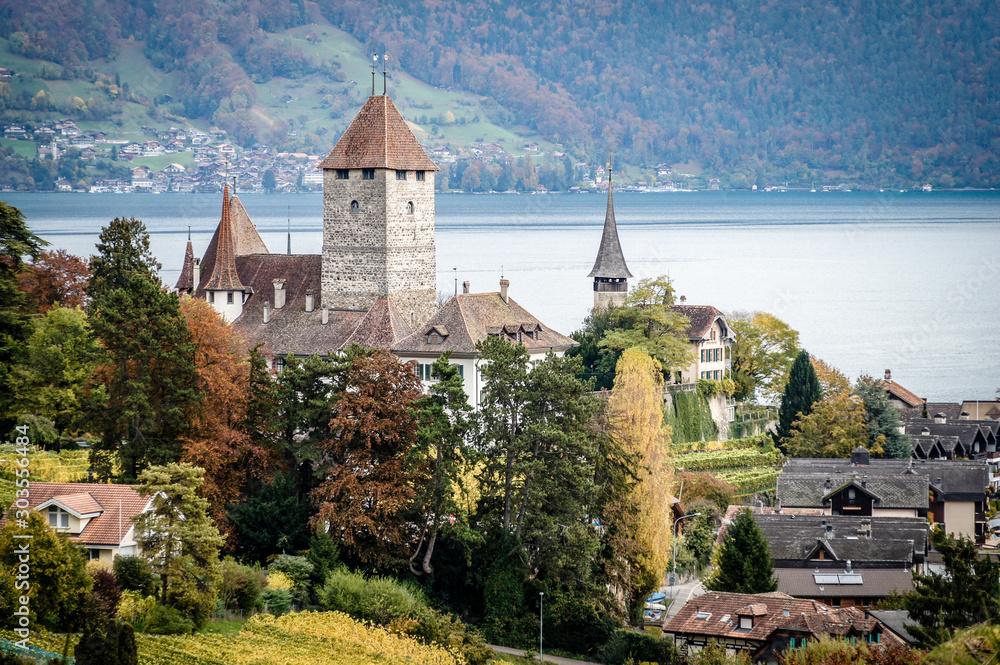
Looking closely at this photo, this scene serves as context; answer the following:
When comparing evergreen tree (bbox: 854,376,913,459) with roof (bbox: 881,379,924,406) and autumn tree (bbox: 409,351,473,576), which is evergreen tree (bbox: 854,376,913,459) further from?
autumn tree (bbox: 409,351,473,576)

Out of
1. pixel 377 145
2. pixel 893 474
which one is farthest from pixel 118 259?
pixel 893 474

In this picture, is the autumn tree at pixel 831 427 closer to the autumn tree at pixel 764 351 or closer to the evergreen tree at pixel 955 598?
the autumn tree at pixel 764 351

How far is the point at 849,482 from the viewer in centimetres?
5759

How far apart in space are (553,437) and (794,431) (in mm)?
29911

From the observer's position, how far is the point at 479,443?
44.3 metres

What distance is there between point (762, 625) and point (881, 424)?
31.1 m

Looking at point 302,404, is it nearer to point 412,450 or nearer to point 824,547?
point 412,450

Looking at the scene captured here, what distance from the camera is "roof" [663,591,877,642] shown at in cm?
4031

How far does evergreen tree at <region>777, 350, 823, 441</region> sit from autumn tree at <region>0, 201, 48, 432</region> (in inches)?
1524

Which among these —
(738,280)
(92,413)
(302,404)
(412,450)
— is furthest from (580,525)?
(738,280)

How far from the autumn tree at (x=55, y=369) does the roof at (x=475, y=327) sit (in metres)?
14.2

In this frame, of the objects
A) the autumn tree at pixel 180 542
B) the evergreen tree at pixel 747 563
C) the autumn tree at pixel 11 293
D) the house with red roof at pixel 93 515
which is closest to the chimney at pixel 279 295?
the autumn tree at pixel 11 293

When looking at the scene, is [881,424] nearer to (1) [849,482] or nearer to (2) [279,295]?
(1) [849,482]

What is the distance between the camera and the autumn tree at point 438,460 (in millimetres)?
43031
